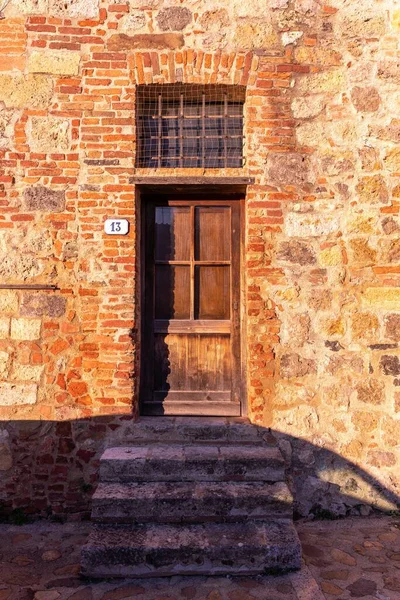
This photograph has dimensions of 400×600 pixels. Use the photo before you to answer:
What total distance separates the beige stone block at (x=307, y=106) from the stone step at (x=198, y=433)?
2773 mm

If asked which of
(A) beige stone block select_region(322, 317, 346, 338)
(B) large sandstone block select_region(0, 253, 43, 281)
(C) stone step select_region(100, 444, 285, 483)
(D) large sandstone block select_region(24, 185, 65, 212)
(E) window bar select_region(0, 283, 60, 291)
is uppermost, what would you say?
(D) large sandstone block select_region(24, 185, 65, 212)

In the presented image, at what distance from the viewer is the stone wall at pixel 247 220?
366 centimetres

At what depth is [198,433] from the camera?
12.0ft

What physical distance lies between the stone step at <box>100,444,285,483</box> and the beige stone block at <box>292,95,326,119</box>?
9.63ft

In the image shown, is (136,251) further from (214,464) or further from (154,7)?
(154,7)

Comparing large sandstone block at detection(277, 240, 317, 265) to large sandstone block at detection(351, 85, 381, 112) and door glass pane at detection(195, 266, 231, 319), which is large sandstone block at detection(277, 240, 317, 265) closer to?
door glass pane at detection(195, 266, 231, 319)

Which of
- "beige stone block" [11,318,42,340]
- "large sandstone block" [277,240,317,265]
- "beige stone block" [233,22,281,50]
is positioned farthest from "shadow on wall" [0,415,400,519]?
"beige stone block" [233,22,281,50]

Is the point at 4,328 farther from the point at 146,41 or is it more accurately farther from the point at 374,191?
the point at 374,191

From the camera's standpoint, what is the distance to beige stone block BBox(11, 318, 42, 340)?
146 inches

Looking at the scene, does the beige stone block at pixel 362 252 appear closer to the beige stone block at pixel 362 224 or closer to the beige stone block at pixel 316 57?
the beige stone block at pixel 362 224

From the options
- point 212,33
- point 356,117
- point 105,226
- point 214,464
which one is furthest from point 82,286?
point 356,117

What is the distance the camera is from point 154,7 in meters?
3.83

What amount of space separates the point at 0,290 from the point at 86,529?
2115 mm

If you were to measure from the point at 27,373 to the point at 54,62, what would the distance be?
2.75m
